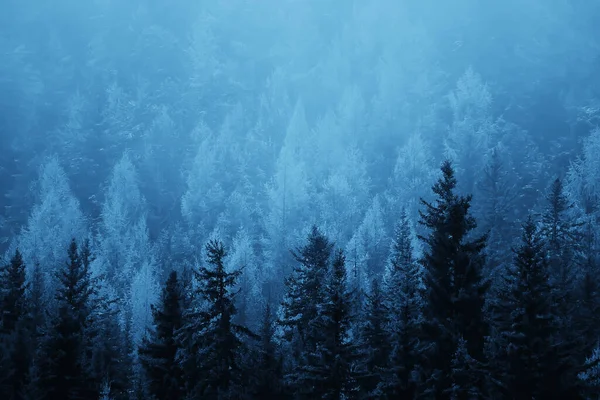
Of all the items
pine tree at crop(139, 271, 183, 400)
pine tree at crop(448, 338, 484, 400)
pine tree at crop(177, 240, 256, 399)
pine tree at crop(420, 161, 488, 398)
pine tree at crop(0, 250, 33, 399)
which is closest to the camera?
pine tree at crop(448, 338, 484, 400)

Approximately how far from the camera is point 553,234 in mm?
48156

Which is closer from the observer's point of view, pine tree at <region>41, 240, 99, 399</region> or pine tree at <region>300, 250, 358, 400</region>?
pine tree at <region>300, 250, 358, 400</region>

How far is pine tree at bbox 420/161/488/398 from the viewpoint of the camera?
18.1m

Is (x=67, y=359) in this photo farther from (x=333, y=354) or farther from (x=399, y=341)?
(x=399, y=341)

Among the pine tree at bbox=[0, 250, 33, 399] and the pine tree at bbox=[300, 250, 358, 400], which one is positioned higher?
the pine tree at bbox=[0, 250, 33, 399]

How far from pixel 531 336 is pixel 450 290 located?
365cm

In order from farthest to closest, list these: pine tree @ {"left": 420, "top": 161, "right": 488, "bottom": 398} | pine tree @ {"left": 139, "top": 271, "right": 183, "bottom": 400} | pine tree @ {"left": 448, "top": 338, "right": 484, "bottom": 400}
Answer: pine tree @ {"left": 139, "top": 271, "right": 183, "bottom": 400}
pine tree @ {"left": 420, "top": 161, "right": 488, "bottom": 398}
pine tree @ {"left": 448, "top": 338, "right": 484, "bottom": 400}

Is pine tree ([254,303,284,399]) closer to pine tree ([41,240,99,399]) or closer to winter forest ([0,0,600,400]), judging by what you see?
winter forest ([0,0,600,400])

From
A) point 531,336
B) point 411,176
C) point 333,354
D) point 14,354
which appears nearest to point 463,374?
point 531,336

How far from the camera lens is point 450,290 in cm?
1862

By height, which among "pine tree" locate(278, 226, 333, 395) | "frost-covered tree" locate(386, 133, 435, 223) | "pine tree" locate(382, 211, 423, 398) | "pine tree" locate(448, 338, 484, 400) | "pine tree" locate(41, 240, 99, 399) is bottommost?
"pine tree" locate(448, 338, 484, 400)

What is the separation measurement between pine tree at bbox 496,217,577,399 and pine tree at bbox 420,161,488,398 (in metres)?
1.65

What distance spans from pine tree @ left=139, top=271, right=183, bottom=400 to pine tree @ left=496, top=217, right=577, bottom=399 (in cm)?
1442

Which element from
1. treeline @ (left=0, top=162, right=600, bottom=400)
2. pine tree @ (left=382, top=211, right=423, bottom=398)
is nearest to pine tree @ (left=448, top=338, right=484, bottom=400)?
treeline @ (left=0, top=162, right=600, bottom=400)
